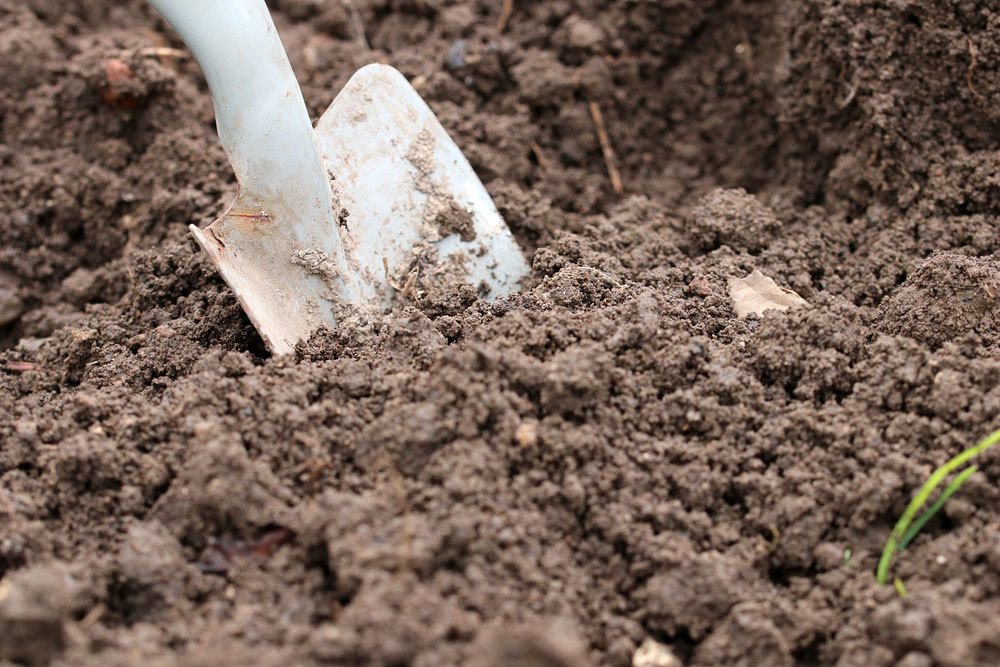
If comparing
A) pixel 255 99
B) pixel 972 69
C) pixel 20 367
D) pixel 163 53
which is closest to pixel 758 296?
pixel 972 69

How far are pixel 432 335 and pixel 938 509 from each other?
0.96 metres

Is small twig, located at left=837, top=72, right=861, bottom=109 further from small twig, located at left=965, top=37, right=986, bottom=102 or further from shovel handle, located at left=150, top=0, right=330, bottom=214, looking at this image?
shovel handle, located at left=150, top=0, right=330, bottom=214

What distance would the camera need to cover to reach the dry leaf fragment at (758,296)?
79.8 inches

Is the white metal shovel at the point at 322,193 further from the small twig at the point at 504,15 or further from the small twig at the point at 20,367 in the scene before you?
the small twig at the point at 504,15

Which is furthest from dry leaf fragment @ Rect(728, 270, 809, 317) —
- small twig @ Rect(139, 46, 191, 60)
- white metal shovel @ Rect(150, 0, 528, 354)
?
small twig @ Rect(139, 46, 191, 60)

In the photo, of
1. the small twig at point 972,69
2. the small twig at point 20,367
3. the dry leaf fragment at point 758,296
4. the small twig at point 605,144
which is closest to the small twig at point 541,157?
the small twig at point 605,144

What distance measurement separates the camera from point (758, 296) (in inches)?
80.9

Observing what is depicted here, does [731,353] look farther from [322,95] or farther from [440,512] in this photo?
[322,95]

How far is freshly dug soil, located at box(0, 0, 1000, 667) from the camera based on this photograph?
4.76ft

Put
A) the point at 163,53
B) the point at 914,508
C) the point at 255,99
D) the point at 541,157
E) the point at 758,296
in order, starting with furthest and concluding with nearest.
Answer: the point at 163,53
the point at 541,157
the point at 758,296
the point at 255,99
the point at 914,508

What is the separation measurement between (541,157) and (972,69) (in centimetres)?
107

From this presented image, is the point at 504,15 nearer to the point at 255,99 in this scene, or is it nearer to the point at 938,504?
the point at 255,99

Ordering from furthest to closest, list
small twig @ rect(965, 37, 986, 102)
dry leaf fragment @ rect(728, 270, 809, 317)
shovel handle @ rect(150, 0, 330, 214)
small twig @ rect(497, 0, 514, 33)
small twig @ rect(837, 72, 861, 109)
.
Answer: small twig @ rect(497, 0, 514, 33) → small twig @ rect(837, 72, 861, 109) → small twig @ rect(965, 37, 986, 102) → dry leaf fragment @ rect(728, 270, 809, 317) → shovel handle @ rect(150, 0, 330, 214)

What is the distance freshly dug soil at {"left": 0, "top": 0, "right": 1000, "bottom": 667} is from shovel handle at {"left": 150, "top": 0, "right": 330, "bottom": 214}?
283 millimetres
